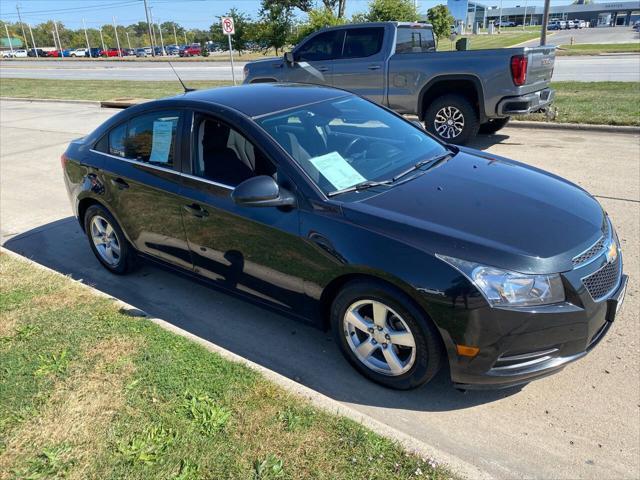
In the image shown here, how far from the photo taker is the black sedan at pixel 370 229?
260cm

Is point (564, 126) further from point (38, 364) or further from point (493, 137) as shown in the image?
point (38, 364)

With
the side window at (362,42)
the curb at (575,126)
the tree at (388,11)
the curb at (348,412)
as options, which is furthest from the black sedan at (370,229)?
the tree at (388,11)

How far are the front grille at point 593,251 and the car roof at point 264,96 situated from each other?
6.98 feet

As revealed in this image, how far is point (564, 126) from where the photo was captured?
955 cm

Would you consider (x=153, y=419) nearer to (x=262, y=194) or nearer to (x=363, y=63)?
(x=262, y=194)

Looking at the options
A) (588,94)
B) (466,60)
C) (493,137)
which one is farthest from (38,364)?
(588,94)

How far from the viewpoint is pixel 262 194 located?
305 centimetres

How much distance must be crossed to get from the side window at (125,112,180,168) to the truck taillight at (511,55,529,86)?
575 centimetres

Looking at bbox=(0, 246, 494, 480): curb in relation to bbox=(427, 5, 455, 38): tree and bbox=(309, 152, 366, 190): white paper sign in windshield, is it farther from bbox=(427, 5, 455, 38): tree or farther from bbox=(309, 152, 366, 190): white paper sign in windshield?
bbox=(427, 5, 455, 38): tree

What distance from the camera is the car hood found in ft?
8.59

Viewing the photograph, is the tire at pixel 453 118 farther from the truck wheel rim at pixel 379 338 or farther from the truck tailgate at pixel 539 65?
the truck wheel rim at pixel 379 338

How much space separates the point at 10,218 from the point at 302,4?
3613 centimetres

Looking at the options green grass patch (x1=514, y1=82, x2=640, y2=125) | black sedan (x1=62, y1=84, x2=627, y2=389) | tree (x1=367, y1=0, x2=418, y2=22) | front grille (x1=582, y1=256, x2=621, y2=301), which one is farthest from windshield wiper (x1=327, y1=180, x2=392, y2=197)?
tree (x1=367, y1=0, x2=418, y2=22)

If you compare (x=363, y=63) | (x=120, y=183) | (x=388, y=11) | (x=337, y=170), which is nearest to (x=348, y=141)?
(x=337, y=170)
